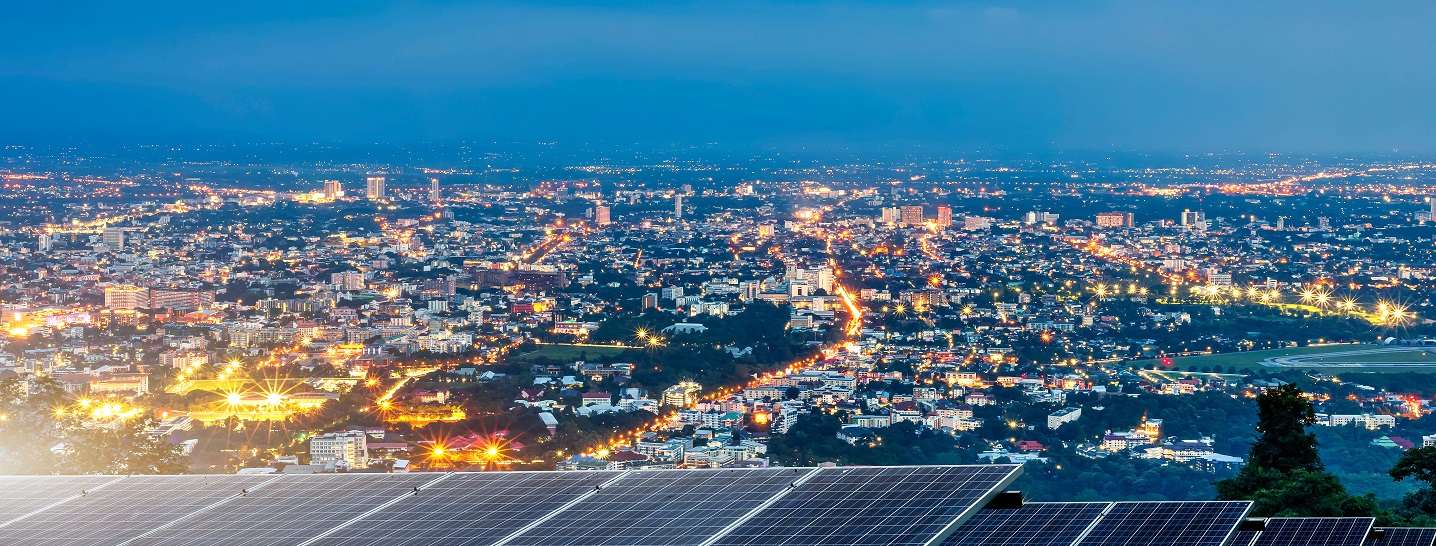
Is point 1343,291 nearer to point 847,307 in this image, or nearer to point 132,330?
point 847,307

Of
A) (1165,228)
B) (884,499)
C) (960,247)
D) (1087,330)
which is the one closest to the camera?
(884,499)

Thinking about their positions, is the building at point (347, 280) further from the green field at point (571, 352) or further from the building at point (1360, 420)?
the building at point (1360, 420)

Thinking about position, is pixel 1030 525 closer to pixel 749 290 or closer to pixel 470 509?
pixel 470 509

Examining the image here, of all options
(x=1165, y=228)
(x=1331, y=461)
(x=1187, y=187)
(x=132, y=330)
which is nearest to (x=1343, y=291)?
(x=1165, y=228)

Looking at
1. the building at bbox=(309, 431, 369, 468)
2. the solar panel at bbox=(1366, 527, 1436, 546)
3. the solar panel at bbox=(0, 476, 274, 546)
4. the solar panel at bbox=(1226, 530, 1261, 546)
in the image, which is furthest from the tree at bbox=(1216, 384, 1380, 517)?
the building at bbox=(309, 431, 369, 468)

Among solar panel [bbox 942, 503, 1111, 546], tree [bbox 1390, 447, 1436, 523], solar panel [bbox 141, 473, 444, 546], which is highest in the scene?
solar panel [bbox 942, 503, 1111, 546]

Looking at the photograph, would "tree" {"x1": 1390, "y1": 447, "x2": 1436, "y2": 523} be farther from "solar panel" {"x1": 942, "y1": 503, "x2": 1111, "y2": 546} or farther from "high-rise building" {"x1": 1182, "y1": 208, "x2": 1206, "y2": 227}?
"high-rise building" {"x1": 1182, "y1": 208, "x2": 1206, "y2": 227}
